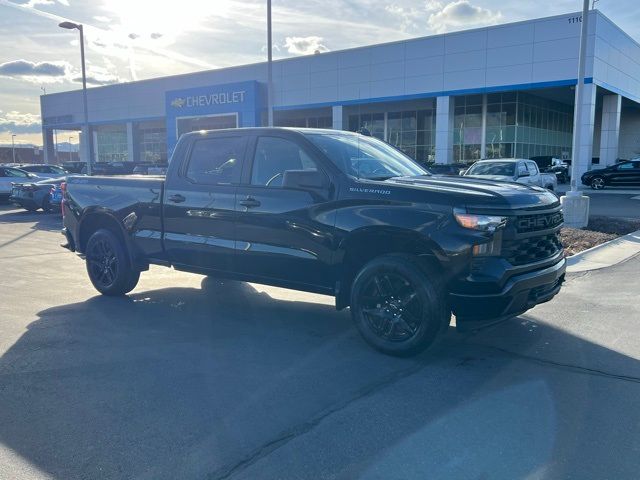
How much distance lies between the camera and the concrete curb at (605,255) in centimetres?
903

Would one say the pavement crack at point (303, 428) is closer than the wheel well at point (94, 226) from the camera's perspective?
Yes

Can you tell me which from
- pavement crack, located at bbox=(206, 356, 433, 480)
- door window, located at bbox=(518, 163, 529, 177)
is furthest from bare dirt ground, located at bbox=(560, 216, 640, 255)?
pavement crack, located at bbox=(206, 356, 433, 480)

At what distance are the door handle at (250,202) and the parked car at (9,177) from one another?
2046 cm

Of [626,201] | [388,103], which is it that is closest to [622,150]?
[388,103]

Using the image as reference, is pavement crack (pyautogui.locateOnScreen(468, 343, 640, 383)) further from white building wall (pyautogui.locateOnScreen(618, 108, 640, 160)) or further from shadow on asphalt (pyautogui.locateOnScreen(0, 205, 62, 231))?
white building wall (pyautogui.locateOnScreen(618, 108, 640, 160))

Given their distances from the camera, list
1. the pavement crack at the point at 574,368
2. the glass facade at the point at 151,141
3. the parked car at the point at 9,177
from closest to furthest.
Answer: the pavement crack at the point at 574,368, the parked car at the point at 9,177, the glass facade at the point at 151,141

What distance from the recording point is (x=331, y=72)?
4100cm

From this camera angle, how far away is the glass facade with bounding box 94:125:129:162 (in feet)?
202

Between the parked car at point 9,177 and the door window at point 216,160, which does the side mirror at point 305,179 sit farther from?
the parked car at point 9,177

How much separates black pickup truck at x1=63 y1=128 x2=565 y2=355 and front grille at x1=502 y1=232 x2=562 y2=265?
10mm

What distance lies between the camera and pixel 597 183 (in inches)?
1155

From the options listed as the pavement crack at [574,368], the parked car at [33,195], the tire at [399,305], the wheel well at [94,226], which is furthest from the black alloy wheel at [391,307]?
the parked car at [33,195]

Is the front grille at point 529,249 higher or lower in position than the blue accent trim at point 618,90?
lower

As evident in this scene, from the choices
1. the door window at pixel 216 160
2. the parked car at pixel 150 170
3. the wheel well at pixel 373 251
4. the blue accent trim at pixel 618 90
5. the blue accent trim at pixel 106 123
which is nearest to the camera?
the wheel well at pixel 373 251
